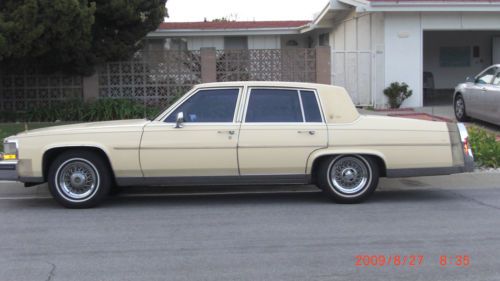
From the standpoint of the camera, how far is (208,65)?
56.6 feet

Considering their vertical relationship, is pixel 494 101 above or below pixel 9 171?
above

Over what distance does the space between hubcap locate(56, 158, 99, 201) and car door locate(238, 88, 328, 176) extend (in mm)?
1832

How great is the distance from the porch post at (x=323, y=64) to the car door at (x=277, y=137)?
975 centimetres

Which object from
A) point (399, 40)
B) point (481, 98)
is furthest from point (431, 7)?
point (481, 98)

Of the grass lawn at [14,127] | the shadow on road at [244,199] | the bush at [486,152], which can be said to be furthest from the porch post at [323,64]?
the shadow on road at [244,199]

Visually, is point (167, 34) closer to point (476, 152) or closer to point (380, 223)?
point (476, 152)

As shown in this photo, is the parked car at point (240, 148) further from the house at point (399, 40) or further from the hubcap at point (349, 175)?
the house at point (399, 40)

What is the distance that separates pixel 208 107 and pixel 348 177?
77.1 inches

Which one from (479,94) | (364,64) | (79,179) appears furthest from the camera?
(364,64)

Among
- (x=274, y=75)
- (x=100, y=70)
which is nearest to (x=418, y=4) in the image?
(x=274, y=75)

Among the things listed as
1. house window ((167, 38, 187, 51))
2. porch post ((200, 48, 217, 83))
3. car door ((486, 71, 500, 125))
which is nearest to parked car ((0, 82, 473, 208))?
car door ((486, 71, 500, 125))

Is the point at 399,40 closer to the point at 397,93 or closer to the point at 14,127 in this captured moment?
the point at 397,93

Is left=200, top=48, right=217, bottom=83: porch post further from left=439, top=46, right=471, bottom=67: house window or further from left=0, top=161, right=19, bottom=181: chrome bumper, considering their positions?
left=439, top=46, right=471, bottom=67: house window

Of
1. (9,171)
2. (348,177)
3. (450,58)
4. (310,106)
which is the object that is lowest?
(348,177)
